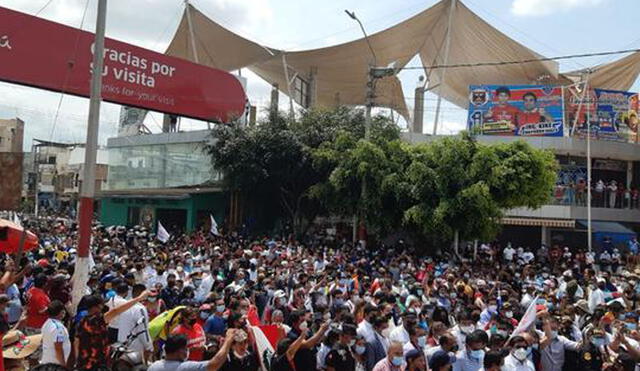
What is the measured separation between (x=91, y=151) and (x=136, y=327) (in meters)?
3.36

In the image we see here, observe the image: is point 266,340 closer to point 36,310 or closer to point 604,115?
point 36,310

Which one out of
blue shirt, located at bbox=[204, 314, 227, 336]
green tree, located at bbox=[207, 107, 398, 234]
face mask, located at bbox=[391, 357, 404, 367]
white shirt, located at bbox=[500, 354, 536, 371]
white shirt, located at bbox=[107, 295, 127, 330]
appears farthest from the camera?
green tree, located at bbox=[207, 107, 398, 234]

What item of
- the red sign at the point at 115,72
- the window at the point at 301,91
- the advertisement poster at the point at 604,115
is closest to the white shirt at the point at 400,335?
the red sign at the point at 115,72

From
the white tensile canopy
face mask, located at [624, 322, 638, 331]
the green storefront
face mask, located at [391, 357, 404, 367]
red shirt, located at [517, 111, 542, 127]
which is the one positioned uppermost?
the white tensile canopy

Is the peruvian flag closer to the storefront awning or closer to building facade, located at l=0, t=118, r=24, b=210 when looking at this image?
building facade, located at l=0, t=118, r=24, b=210

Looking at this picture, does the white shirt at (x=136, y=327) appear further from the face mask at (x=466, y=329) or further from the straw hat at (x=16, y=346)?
the face mask at (x=466, y=329)

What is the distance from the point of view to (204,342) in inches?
252

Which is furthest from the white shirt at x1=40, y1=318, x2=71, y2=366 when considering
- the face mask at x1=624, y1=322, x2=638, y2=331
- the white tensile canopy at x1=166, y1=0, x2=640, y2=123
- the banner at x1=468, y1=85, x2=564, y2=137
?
the white tensile canopy at x1=166, y1=0, x2=640, y2=123

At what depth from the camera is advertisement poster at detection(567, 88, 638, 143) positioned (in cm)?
2708

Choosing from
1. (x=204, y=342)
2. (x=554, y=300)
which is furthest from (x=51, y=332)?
(x=554, y=300)

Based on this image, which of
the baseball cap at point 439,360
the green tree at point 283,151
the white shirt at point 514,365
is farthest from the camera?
the green tree at point 283,151

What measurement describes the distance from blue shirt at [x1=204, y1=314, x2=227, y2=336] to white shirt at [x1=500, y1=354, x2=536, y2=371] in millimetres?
3097

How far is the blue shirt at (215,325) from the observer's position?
7.13m

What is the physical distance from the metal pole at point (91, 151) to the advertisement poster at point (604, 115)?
22511 millimetres
